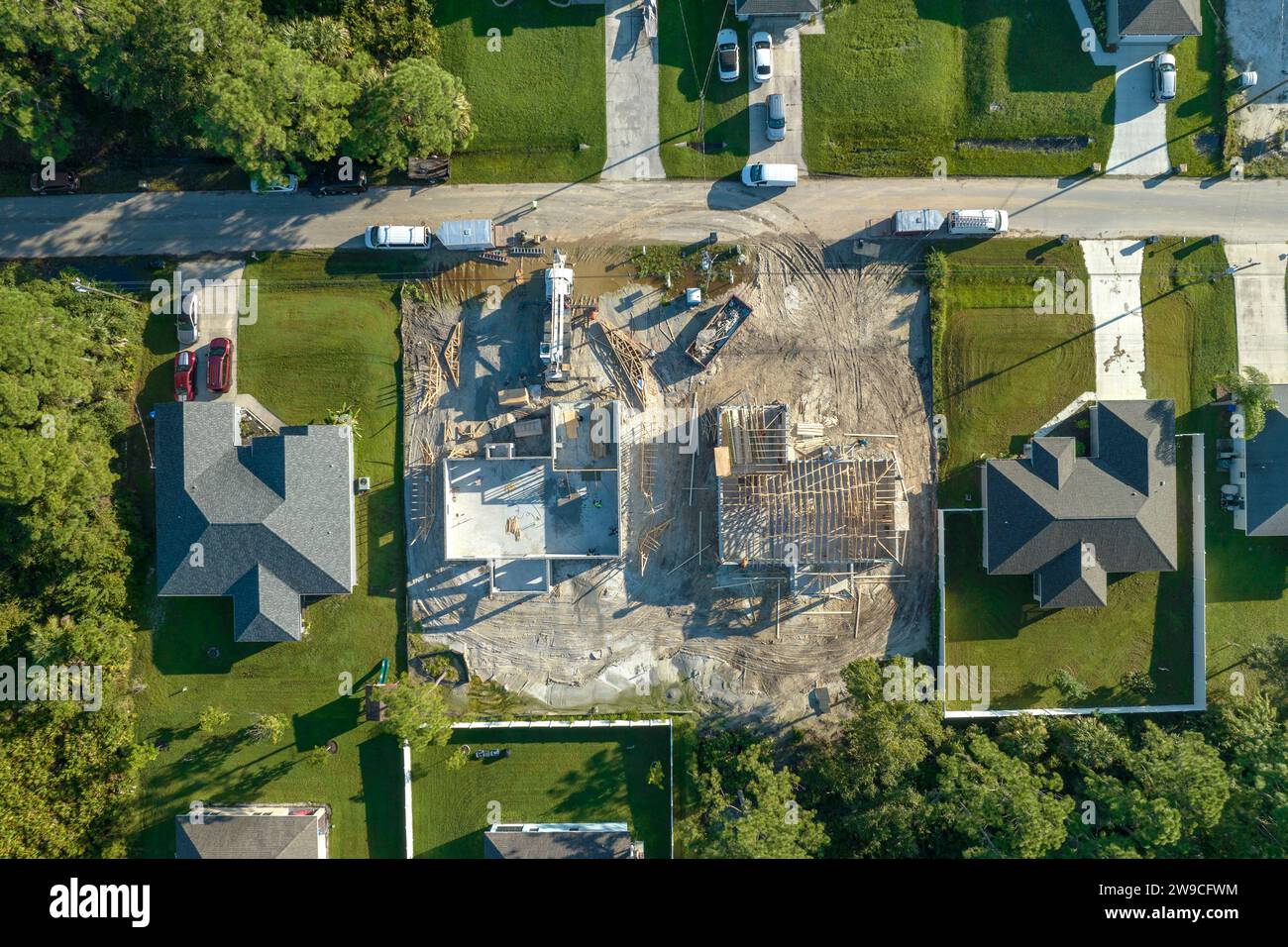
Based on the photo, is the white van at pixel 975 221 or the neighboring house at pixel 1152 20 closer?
the neighboring house at pixel 1152 20

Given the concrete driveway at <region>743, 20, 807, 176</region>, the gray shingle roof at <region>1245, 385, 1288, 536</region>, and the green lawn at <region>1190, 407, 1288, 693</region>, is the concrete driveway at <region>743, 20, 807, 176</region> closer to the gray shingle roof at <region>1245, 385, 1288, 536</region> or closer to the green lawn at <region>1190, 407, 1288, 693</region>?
the green lawn at <region>1190, 407, 1288, 693</region>

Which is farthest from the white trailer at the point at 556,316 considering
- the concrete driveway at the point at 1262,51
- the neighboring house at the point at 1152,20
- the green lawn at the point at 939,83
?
the concrete driveway at the point at 1262,51

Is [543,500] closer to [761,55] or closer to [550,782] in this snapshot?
[550,782]

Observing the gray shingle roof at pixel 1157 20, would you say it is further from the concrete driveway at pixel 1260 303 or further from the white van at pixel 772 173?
the white van at pixel 772 173

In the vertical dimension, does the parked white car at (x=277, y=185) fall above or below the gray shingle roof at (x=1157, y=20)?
below

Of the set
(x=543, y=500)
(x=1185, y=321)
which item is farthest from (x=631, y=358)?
(x=1185, y=321)
